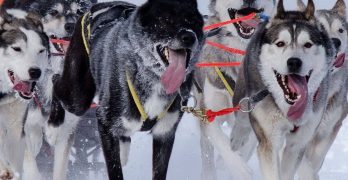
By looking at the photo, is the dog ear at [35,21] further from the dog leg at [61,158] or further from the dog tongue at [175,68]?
the dog tongue at [175,68]

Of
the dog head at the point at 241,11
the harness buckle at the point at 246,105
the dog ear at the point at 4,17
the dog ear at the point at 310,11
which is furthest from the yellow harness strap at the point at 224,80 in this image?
the dog ear at the point at 4,17

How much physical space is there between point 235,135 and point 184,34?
132cm

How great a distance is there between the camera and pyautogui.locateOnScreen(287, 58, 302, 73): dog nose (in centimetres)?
374

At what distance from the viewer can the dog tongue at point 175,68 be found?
3.51 meters

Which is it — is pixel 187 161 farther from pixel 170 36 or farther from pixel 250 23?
pixel 170 36

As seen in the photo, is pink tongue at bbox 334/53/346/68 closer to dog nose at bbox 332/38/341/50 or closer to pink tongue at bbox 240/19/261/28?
dog nose at bbox 332/38/341/50

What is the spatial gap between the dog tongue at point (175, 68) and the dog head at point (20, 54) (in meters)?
0.93

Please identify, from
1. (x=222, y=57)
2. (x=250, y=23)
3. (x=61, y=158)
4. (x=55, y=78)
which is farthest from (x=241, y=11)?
(x=61, y=158)

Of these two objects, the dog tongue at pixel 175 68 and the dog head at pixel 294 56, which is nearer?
the dog tongue at pixel 175 68

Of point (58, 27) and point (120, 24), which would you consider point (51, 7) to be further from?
point (120, 24)

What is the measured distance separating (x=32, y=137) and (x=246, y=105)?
150 cm

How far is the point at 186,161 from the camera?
6730mm

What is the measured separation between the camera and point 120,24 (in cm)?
383

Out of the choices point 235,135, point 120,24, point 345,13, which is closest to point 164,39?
point 120,24
